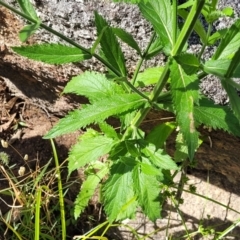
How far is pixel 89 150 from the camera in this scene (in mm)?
1704

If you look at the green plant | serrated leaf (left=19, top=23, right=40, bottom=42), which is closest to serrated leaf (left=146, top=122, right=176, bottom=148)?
the green plant

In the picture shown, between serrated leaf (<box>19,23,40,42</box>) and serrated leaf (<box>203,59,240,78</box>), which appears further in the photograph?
serrated leaf (<box>203,59,240,78</box>)

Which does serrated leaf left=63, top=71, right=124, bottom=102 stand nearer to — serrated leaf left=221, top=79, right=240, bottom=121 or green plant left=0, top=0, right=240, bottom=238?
green plant left=0, top=0, right=240, bottom=238

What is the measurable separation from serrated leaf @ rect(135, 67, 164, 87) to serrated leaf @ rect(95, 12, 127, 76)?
0.50 feet

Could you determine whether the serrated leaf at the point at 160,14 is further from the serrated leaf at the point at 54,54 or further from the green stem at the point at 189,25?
the serrated leaf at the point at 54,54

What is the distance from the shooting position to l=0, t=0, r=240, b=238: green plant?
4.29 ft

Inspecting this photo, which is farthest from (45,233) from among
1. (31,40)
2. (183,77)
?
(183,77)

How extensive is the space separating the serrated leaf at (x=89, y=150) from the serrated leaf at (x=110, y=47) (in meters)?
0.26

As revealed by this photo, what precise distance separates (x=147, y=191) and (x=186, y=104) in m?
0.46

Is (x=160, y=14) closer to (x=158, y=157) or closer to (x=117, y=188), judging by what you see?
(x=158, y=157)

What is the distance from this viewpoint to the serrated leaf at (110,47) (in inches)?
59.4

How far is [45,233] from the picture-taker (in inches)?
87.2

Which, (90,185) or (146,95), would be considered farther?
(90,185)

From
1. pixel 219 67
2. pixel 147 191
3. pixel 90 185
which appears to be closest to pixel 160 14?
pixel 219 67
